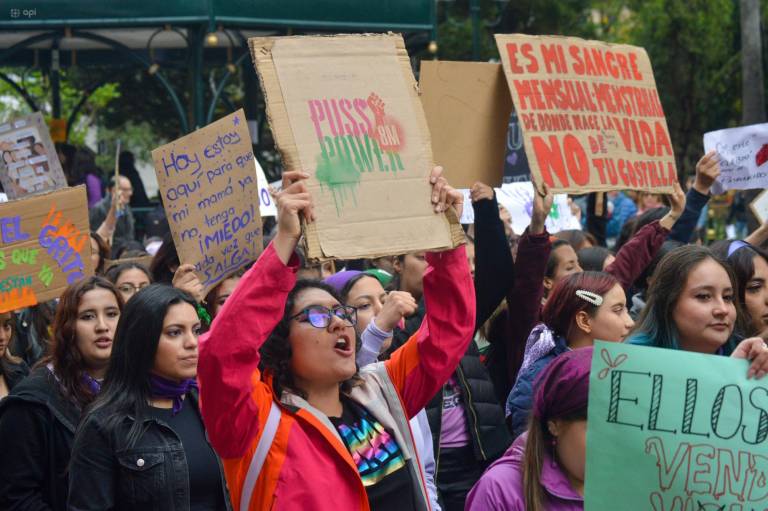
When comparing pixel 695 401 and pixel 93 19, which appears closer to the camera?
pixel 695 401

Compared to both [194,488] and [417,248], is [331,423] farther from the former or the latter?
[194,488]

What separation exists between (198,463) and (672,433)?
205 centimetres

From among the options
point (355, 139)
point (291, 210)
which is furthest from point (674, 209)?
point (291, 210)

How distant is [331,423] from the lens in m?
3.86

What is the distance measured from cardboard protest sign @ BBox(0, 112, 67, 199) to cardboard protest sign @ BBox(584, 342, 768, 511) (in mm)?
5484

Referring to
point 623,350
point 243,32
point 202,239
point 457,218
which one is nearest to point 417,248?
point 457,218

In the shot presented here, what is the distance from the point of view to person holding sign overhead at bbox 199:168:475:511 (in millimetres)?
3611

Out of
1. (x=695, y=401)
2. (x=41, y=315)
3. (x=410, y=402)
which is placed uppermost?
(x=695, y=401)

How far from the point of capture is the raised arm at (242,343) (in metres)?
3.58

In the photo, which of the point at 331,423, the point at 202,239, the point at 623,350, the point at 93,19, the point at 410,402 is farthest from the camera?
the point at 93,19

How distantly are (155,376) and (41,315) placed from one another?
Answer: 266 cm

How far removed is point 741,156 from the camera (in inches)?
279

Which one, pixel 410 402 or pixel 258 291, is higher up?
pixel 258 291

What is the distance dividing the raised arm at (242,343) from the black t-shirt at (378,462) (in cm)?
35
